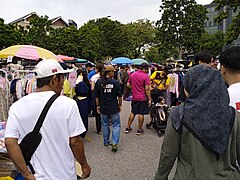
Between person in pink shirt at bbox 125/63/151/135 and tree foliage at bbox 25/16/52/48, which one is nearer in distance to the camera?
person in pink shirt at bbox 125/63/151/135

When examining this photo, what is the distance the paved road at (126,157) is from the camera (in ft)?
15.7

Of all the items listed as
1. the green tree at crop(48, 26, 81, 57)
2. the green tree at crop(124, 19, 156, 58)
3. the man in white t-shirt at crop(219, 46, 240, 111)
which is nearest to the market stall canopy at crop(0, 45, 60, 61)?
the man in white t-shirt at crop(219, 46, 240, 111)

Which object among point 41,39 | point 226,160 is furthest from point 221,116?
point 41,39

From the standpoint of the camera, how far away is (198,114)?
1772 millimetres

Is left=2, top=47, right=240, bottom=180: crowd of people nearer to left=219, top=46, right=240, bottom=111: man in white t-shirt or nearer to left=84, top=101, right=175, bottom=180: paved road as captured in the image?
left=219, top=46, right=240, bottom=111: man in white t-shirt

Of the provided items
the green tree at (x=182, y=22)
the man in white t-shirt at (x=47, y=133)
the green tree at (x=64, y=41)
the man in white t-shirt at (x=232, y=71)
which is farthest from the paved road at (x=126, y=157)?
the green tree at (x=182, y=22)

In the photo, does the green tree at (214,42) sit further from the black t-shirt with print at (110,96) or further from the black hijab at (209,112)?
the black hijab at (209,112)

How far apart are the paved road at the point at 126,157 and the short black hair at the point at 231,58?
9.35 feet

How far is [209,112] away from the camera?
5.79 feet

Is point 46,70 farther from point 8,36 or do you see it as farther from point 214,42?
point 214,42

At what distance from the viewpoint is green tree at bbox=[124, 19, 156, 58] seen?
171 feet

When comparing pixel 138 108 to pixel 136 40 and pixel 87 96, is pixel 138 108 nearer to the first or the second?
pixel 87 96

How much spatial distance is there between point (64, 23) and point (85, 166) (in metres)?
53.8

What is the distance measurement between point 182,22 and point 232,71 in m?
43.1
